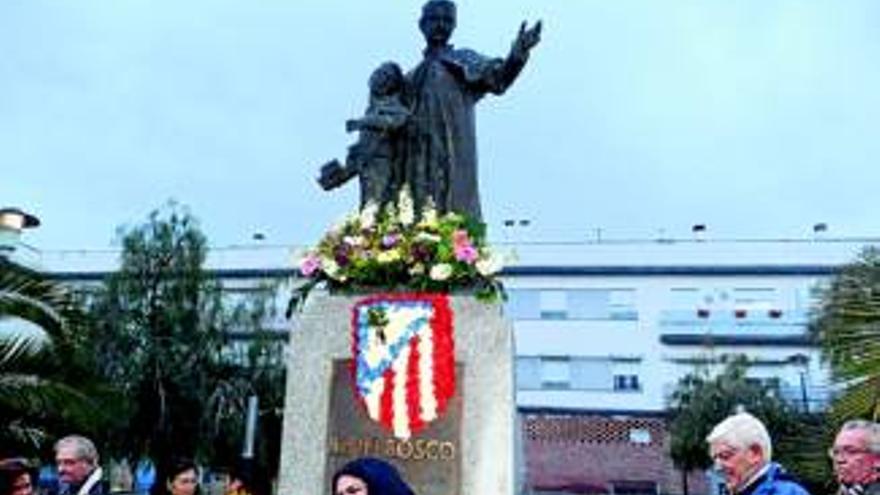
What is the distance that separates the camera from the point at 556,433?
42.3 meters

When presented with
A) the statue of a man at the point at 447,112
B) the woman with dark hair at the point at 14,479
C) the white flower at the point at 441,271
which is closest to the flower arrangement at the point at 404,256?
the white flower at the point at 441,271

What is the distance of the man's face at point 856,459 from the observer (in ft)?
14.8

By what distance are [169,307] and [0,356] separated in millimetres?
17582

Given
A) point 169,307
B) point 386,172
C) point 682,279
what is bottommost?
point 386,172

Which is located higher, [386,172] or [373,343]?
[386,172]

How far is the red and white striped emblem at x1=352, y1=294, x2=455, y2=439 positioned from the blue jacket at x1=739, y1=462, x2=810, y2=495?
10.5 ft

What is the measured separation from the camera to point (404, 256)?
292 inches

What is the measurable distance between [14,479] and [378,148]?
3.78m

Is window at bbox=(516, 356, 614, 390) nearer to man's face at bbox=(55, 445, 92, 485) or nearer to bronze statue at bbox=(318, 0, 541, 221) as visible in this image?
bronze statue at bbox=(318, 0, 541, 221)

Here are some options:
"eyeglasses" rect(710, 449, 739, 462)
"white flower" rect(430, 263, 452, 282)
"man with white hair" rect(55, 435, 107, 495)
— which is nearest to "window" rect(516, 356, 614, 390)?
"white flower" rect(430, 263, 452, 282)

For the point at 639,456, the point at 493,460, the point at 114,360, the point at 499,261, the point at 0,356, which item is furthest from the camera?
the point at 639,456

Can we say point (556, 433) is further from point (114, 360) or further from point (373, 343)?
point (373, 343)

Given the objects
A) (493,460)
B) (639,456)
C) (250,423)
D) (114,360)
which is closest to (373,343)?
(493,460)

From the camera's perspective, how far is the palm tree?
10.7 m
